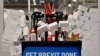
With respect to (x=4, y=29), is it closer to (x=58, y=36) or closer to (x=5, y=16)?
(x=5, y=16)

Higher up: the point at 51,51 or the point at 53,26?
the point at 53,26

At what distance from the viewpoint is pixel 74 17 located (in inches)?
96.7

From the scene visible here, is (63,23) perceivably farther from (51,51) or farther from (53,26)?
(51,51)

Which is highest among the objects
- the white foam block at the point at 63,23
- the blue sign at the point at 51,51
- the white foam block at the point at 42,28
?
the white foam block at the point at 63,23

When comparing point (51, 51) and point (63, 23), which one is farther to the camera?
point (63, 23)

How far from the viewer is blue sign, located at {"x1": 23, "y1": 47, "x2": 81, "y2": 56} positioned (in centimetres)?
201

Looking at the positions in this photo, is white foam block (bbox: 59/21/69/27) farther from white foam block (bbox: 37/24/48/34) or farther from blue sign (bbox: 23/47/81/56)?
blue sign (bbox: 23/47/81/56)

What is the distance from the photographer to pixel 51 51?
204 centimetres

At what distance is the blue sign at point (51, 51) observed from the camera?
2010mm

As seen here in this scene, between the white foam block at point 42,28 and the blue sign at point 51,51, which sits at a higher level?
the white foam block at point 42,28

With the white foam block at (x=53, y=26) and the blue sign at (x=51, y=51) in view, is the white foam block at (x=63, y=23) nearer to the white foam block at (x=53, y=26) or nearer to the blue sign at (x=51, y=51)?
the white foam block at (x=53, y=26)

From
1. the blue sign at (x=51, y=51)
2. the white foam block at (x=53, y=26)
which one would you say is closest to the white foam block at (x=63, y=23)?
the white foam block at (x=53, y=26)

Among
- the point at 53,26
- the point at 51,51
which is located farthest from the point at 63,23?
the point at 51,51

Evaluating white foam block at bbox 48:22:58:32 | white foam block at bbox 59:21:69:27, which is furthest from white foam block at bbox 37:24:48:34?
white foam block at bbox 59:21:69:27
